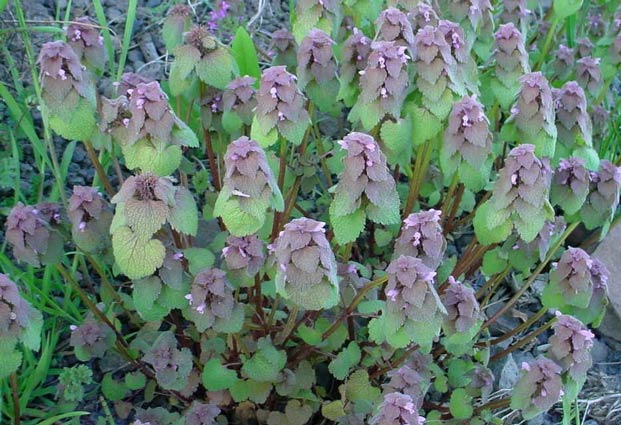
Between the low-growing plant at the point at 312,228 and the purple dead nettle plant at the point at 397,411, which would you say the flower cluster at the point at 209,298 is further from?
the purple dead nettle plant at the point at 397,411

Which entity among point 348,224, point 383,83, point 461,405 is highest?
point 383,83

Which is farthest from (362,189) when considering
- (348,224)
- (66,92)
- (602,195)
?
(602,195)

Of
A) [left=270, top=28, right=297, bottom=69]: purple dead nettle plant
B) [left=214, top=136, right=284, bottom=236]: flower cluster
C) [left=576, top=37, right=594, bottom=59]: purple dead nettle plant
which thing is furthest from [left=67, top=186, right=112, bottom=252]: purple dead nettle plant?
[left=576, top=37, right=594, bottom=59]: purple dead nettle plant

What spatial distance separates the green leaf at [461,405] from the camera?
220cm

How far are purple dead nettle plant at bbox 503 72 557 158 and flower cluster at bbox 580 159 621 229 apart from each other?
0.19m

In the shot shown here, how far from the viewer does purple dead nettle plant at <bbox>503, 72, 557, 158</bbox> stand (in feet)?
6.83

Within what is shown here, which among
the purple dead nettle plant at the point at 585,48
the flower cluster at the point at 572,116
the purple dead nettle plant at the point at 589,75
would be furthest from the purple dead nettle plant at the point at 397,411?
the purple dead nettle plant at the point at 585,48

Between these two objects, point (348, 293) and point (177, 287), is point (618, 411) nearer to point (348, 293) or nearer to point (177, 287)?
point (348, 293)

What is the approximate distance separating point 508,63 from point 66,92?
115cm

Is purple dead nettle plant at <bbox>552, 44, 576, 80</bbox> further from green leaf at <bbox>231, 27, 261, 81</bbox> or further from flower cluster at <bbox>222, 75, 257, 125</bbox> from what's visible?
flower cluster at <bbox>222, 75, 257, 125</bbox>

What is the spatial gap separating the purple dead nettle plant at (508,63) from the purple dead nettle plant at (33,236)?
121cm

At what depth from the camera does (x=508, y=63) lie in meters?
2.33

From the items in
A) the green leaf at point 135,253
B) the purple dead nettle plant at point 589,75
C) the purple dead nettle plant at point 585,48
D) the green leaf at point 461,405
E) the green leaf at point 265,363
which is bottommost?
the green leaf at point 461,405

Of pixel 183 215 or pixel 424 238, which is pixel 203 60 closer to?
pixel 183 215
